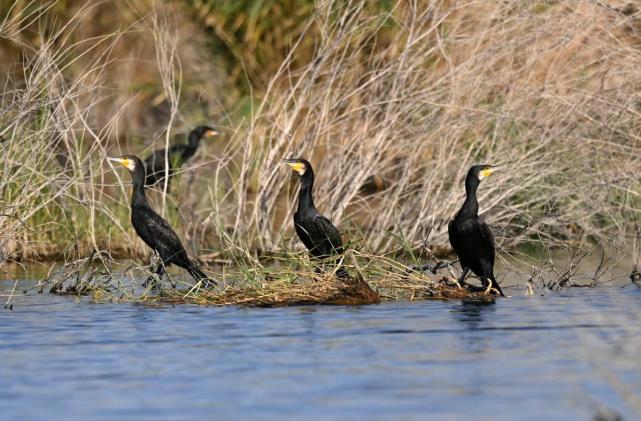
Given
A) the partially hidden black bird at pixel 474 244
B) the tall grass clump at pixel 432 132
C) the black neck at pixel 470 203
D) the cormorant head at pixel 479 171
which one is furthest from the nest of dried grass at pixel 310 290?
the tall grass clump at pixel 432 132

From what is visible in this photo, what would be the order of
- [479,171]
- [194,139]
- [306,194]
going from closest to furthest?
1. [479,171]
2. [306,194]
3. [194,139]

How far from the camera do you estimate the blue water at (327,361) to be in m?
6.71

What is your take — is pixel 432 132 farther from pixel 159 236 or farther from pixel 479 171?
pixel 159 236

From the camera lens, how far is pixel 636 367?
299 inches

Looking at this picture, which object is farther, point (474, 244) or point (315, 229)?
point (315, 229)

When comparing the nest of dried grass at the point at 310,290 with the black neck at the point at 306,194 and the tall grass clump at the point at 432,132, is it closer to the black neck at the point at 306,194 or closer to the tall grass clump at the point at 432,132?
the black neck at the point at 306,194

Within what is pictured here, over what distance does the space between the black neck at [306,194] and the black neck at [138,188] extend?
144cm

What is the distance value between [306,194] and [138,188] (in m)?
1.63

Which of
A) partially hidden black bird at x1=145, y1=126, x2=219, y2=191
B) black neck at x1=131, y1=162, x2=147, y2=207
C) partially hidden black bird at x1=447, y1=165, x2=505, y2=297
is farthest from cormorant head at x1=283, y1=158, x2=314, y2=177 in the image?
partially hidden black bird at x1=145, y1=126, x2=219, y2=191

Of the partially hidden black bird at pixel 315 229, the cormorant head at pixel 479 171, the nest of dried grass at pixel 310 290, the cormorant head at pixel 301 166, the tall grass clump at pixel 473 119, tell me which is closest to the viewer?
the nest of dried grass at pixel 310 290

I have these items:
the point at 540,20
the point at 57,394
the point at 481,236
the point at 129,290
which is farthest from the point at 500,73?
the point at 57,394

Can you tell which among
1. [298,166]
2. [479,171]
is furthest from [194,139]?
[479,171]

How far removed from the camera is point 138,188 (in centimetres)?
1341

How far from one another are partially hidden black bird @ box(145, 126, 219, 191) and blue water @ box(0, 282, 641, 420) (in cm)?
539
